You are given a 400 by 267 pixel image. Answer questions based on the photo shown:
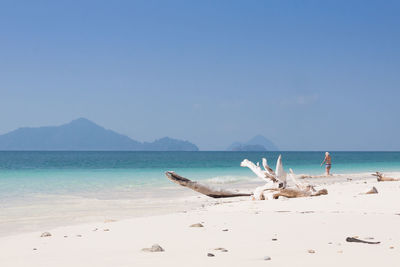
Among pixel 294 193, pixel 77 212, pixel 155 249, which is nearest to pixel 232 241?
pixel 155 249

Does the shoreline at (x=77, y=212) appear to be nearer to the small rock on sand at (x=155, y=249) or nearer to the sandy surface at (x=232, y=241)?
the sandy surface at (x=232, y=241)

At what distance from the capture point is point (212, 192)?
14086mm

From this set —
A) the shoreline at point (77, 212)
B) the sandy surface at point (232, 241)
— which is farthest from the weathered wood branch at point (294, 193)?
the sandy surface at point (232, 241)

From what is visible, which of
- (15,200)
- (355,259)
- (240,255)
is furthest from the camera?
(15,200)

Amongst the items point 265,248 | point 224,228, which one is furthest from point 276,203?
point 265,248

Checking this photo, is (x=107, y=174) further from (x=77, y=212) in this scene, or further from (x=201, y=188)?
(x=77, y=212)

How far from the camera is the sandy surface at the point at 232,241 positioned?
454cm

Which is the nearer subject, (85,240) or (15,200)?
(85,240)

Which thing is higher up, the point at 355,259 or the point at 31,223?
the point at 355,259

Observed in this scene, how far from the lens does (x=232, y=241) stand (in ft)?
18.5

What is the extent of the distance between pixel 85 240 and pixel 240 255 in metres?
2.39

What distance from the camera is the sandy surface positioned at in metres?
4.54

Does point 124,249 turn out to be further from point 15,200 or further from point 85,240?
point 15,200

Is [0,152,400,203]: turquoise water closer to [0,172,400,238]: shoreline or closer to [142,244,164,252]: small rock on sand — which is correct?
[0,172,400,238]: shoreline
